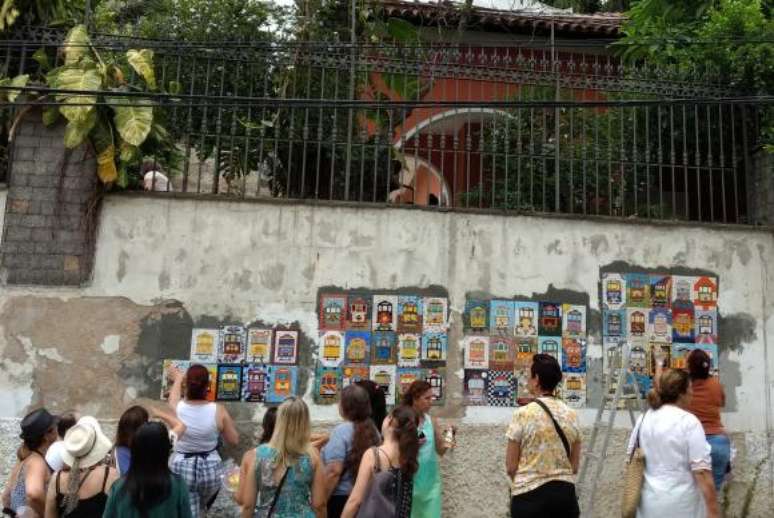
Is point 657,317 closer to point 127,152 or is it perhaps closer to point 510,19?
point 127,152

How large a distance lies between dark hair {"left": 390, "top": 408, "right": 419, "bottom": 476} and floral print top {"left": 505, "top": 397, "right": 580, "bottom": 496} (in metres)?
0.60

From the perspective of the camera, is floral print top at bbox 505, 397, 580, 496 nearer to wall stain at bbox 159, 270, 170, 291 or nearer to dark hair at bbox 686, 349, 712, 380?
dark hair at bbox 686, 349, 712, 380

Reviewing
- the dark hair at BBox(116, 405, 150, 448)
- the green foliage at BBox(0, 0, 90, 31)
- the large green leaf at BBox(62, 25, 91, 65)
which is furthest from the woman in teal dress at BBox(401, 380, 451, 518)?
the green foliage at BBox(0, 0, 90, 31)

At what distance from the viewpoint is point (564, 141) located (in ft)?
25.7

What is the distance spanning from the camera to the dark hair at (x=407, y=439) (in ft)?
13.3

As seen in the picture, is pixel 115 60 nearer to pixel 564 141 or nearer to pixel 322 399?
pixel 322 399

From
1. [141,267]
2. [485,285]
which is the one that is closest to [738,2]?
[485,285]

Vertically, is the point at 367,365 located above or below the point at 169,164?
below

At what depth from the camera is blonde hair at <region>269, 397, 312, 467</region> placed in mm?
3850

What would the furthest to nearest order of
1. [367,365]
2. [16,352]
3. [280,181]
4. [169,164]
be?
[280,181], [169,164], [367,365], [16,352]

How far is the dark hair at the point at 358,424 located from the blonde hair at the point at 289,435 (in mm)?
565

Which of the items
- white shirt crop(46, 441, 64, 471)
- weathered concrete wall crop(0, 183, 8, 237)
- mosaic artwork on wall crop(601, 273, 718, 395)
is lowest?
white shirt crop(46, 441, 64, 471)

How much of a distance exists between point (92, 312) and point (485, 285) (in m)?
3.71

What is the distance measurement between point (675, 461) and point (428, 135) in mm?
4270
